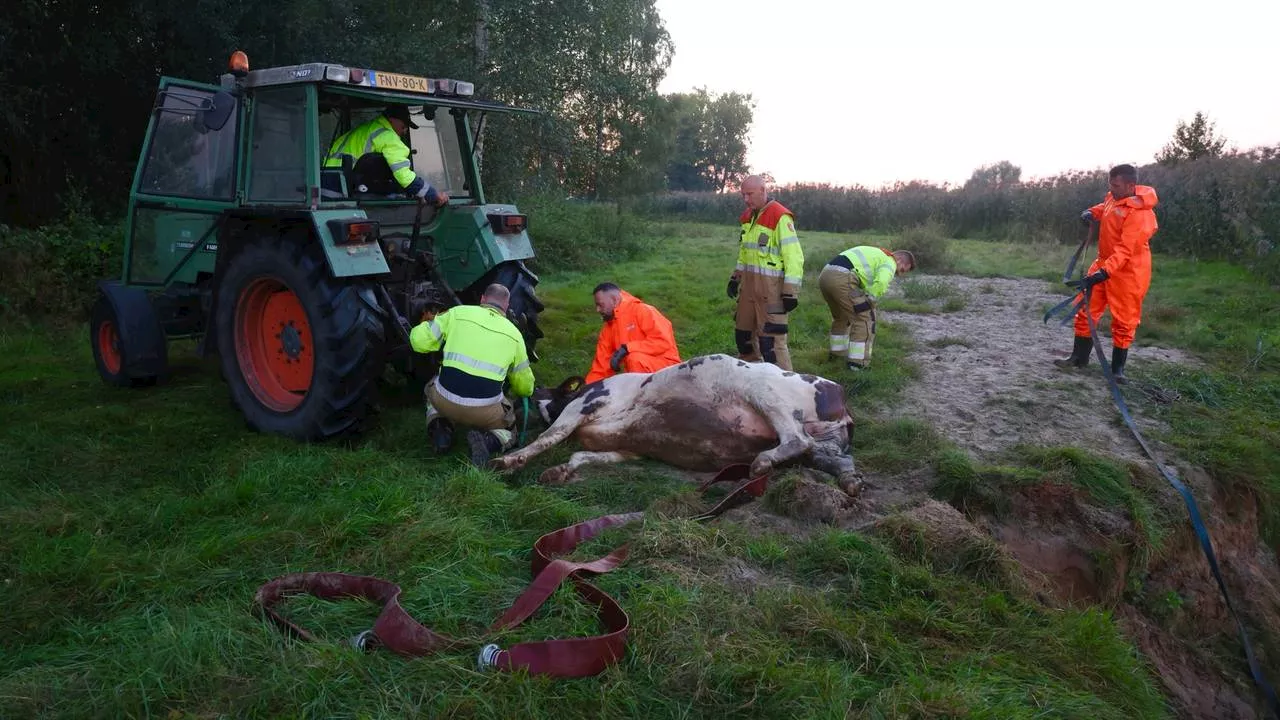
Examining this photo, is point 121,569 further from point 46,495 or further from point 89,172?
point 89,172

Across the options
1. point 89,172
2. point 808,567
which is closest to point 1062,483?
point 808,567

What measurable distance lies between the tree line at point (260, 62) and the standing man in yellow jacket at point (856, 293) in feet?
21.8

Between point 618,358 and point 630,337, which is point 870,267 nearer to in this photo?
point 630,337

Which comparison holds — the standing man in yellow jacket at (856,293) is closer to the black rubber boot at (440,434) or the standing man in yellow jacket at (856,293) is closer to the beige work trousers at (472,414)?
the beige work trousers at (472,414)

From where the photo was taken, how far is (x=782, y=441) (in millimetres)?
4875

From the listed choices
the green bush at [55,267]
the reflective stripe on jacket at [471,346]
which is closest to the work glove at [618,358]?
the reflective stripe on jacket at [471,346]

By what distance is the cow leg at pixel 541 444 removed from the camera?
5004 mm

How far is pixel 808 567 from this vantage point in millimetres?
3656

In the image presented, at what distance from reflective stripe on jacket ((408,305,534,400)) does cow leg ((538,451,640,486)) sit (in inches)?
25.1

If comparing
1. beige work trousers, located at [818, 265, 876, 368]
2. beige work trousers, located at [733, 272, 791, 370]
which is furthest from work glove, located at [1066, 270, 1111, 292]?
beige work trousers, located at [733, 272, 791, 370]

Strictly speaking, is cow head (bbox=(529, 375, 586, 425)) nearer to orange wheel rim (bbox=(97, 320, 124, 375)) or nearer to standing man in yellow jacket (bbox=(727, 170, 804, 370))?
standing man in yellow jacket (bbox=(727, 170, 804, 370))

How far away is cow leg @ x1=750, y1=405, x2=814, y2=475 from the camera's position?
185 inches

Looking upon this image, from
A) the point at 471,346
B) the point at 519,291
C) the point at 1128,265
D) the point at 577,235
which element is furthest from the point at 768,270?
the point at 577,235

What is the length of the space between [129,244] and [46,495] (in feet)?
9.71
